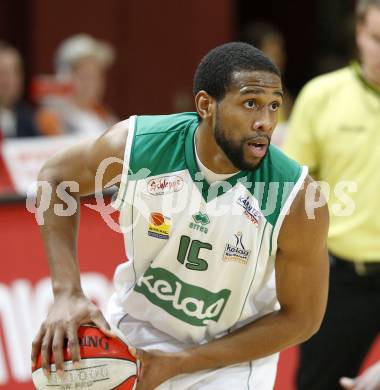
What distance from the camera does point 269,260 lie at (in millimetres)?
3805

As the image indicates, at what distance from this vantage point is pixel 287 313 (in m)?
3.81

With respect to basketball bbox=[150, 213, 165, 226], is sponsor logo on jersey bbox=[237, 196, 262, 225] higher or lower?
higher

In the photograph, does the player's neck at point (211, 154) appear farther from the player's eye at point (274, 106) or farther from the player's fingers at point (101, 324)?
the player's fingers at point (101, 324)

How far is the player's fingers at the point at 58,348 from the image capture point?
346 centimetres

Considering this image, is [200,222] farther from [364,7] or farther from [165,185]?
[364,7]

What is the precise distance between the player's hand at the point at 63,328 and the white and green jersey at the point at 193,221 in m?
0.37

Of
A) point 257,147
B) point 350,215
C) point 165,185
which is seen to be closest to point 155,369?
point 165,185

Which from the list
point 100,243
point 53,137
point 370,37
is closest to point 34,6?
point 53,137

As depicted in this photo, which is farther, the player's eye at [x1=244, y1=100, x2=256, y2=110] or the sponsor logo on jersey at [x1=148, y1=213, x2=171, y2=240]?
the sponsor logo on jersey at [x1=148, y1=213, x2=171, y2=240]

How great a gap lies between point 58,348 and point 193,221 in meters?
0.67

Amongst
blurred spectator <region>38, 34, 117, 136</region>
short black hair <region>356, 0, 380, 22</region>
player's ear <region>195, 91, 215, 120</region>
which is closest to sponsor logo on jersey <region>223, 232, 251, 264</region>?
player's ear <region>195, 91, 215, 120</region>

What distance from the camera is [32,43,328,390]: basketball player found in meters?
3.52

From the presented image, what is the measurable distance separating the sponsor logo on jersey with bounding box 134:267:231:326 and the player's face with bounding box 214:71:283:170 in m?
0.56

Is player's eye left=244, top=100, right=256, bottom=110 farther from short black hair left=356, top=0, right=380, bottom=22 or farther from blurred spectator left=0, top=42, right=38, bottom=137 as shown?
blurred spectator left=0, top=42, right=38, bottom=137
